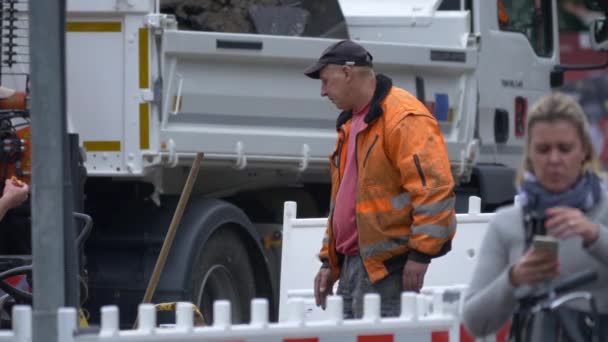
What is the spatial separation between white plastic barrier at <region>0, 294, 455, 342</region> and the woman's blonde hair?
995 mm

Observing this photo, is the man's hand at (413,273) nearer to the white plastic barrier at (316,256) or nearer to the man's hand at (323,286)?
the man's hand at (323,286)

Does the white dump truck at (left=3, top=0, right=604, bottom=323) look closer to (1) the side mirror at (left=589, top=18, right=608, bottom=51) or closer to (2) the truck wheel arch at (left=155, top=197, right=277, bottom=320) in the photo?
(2) the truck wheel arch at (left=155, top=197, right=277, bottom=320)

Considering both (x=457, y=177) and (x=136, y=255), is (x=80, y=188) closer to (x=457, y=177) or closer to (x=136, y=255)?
(x=136, y=255)

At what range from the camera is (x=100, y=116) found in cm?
697

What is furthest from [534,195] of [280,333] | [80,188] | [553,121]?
[80,188]

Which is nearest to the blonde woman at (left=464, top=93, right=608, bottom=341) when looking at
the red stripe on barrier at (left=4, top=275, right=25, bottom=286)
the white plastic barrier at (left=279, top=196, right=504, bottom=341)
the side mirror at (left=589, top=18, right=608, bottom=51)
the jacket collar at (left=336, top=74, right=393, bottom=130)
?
the jacket collar at (left=336, top=74, right=393, bottom=130)

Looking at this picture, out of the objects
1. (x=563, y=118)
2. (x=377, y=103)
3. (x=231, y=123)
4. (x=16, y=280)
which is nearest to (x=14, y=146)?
(x=16, y=280)

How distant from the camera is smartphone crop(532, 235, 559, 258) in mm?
3203

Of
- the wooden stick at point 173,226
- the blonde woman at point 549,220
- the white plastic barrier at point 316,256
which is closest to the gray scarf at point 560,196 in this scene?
the blonde woman at point 549,220

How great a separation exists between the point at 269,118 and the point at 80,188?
51.6 inches

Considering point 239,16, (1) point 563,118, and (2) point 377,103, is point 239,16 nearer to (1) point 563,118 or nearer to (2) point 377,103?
(2) point 377,103

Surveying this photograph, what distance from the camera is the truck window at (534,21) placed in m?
9.22

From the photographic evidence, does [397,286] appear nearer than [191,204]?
Yes

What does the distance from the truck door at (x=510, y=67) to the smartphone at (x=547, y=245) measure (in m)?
5.24
